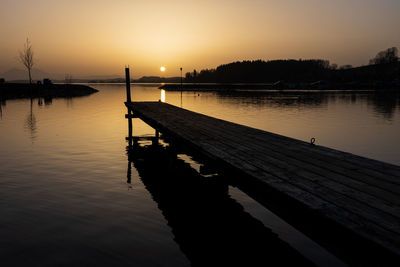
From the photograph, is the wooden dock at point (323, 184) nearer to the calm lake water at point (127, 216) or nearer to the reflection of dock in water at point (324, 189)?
the reflection of dock in water at point (324, 189)


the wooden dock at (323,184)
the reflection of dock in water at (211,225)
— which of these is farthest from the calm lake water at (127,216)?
the wooden dock at (323,184)

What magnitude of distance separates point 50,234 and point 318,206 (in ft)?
18.0

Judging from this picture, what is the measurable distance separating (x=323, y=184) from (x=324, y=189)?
258mm

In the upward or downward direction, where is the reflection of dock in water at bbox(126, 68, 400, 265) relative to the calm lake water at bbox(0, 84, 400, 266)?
upward

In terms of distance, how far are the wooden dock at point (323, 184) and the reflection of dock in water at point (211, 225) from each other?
1293 millimetres

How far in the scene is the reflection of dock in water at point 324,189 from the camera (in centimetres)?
303

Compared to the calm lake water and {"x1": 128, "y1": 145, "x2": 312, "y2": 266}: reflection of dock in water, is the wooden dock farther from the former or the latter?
the calm lake water

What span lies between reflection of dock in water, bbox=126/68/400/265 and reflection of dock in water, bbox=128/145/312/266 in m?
1.41

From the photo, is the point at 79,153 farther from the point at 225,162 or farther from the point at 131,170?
the point at 225,162

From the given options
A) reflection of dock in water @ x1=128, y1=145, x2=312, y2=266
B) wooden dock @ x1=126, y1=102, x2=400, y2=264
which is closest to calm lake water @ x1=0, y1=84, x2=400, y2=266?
reflection of dock in water @ x1=128, y1=145, x2=312, y2=266

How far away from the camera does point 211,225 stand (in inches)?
283

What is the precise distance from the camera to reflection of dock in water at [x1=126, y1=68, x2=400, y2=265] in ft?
9.95

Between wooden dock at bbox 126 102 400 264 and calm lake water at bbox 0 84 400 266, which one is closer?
wooden dock at bbox 126 102 400 264

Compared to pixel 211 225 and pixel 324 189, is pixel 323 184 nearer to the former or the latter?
pixel 324 189
